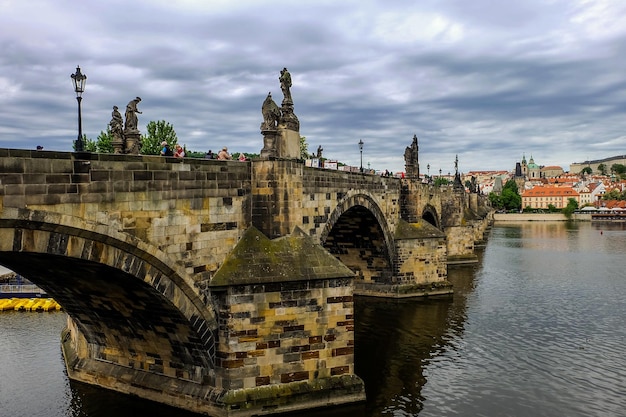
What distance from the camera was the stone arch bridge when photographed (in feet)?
40.5

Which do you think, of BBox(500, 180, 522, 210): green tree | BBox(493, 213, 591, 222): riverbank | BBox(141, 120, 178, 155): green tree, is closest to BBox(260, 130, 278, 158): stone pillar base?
BBox(141, 120, 178, 155): green tree

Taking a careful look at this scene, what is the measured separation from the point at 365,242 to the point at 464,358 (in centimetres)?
1309

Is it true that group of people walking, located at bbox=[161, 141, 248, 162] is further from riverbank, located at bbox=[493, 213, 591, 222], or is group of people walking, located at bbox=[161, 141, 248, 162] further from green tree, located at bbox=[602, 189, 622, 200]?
green tree, located at bbox=[602, 189, 622, 200]

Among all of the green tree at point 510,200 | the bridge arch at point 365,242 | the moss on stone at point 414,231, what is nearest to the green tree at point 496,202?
the green tree at point 510,200

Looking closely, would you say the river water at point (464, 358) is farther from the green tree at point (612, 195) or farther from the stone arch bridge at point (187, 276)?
the green tree at point (612, 195)

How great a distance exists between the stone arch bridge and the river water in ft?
4.03

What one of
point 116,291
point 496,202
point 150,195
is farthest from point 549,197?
point 150,195

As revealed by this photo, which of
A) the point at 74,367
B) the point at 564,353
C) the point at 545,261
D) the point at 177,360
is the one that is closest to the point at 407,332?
the point at 564,353

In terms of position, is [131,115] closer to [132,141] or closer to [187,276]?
[132,141]

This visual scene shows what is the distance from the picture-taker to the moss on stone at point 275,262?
16250 mm

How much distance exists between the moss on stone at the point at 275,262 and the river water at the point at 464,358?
13.7 feet

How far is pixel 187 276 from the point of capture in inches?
603

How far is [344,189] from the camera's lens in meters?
26.5

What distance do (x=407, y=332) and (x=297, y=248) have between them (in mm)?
11612
